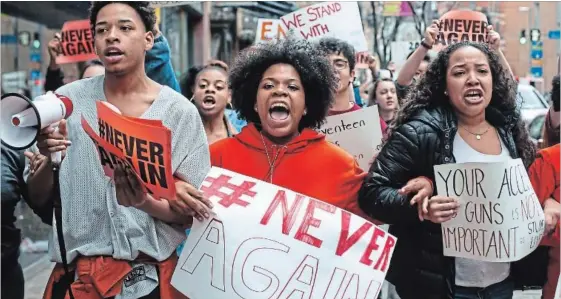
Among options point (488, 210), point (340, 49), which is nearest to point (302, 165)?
point (488, 210)

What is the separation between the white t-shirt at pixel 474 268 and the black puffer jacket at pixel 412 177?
4cm

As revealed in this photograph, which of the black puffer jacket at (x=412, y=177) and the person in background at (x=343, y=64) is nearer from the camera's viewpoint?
the black puffer jacket at (x=412, y=177)

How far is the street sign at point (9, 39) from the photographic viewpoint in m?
11.8

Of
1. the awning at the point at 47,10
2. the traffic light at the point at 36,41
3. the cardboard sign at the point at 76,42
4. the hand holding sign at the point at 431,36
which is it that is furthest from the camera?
the traffic light at the point at 36,41

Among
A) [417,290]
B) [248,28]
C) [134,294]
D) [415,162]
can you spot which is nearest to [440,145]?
[415,162]

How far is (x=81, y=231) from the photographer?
3.01m

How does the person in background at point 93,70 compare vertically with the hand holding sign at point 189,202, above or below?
above

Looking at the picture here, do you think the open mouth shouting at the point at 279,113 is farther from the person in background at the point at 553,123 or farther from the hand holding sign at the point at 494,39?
the hand holding sign at the point at 494,39

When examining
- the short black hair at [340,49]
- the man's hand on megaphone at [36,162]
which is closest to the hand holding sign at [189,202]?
the man's hand on megaphone at [36,162]

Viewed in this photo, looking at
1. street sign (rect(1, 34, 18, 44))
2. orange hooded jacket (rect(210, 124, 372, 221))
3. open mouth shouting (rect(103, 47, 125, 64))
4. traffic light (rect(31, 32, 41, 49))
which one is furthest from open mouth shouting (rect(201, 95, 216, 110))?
traffic light (rect(31, 32, 41, 49))

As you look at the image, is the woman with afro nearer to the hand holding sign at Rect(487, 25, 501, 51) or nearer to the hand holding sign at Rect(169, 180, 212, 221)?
the hand holding sign at Rect(169, 180, 212, 221)

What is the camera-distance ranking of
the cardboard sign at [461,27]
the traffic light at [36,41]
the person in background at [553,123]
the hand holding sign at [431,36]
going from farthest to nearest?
the traffic light at [36,41] < the cardboard sign at [461,27] < the hand holding sign at [431,36] < the person in background at [553,123]

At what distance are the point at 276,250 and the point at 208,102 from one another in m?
2.35

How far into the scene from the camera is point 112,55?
10.1 feet
